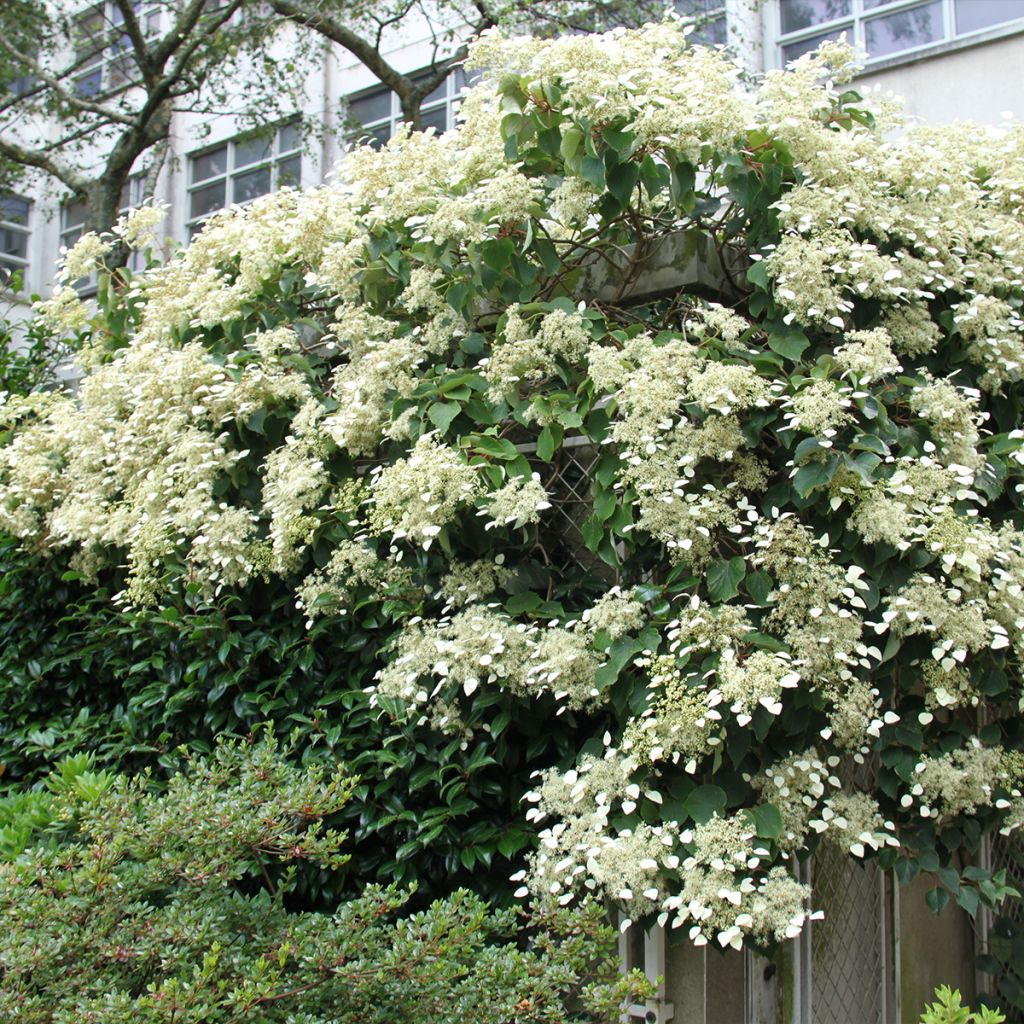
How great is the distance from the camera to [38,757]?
17.6ft

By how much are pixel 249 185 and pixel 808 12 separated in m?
8.93

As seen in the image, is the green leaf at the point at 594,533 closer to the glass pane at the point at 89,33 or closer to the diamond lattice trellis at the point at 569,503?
the diamond lattice trellis at the point at 569,503

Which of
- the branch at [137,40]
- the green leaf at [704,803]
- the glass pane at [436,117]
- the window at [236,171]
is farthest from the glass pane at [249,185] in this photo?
the green leaf at [704,803]

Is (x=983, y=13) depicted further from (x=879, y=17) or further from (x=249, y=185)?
(x=249, y=185)

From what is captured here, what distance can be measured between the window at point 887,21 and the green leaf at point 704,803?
958 centimetres

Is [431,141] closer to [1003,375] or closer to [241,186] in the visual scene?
[1003,375]

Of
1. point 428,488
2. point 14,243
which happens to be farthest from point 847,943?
point 14,243

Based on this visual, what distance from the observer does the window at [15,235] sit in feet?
61.8

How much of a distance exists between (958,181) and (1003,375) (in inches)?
29.8

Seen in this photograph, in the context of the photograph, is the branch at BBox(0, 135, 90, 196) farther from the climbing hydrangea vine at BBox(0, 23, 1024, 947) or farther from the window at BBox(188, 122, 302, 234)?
the climbing hydrangea vine at BBox(0, 23, 1024, 947)

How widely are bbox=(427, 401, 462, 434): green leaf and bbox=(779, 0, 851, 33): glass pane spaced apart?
1014 centimetres

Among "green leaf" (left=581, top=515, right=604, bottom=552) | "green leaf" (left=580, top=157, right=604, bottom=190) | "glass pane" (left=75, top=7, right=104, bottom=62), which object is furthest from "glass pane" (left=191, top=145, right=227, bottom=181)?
"green leaf" (left=581, top=515, right=604, bottom=552)

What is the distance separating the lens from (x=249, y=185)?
57.3 ft

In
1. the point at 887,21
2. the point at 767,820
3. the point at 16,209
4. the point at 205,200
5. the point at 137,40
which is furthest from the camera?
the point at 16,209
